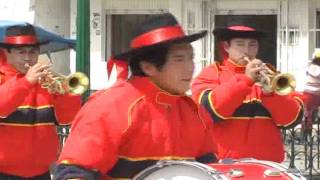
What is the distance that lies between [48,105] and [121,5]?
30.3 feet

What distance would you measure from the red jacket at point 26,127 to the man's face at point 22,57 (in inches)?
2.3

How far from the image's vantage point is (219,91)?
4910 millimetres

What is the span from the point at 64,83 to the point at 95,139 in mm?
2595

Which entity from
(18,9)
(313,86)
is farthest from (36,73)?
(18,9)

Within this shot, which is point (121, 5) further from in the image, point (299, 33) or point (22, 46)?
point (22, 46)

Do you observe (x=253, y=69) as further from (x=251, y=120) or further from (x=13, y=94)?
(x=13, y=94)

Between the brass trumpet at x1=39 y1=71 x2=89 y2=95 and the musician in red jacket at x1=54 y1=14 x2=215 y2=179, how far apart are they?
2.04 m

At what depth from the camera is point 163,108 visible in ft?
11.2

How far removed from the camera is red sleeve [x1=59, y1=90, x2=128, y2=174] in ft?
10.4

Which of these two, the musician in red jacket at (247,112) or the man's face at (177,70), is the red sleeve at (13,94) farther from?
the man's face at (177,70)

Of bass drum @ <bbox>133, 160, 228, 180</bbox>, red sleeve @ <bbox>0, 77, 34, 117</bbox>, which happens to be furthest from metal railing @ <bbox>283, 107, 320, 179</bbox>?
bass drum @ <bbox>133, 160, 228, 180</bbox>

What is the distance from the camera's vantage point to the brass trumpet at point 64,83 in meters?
5.50

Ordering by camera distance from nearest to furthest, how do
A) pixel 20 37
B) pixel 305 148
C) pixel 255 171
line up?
pixel 255 171
pixel 20 37
pixel 305 148

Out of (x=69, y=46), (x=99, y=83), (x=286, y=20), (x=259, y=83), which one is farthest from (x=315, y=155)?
(x=99, y=83)
